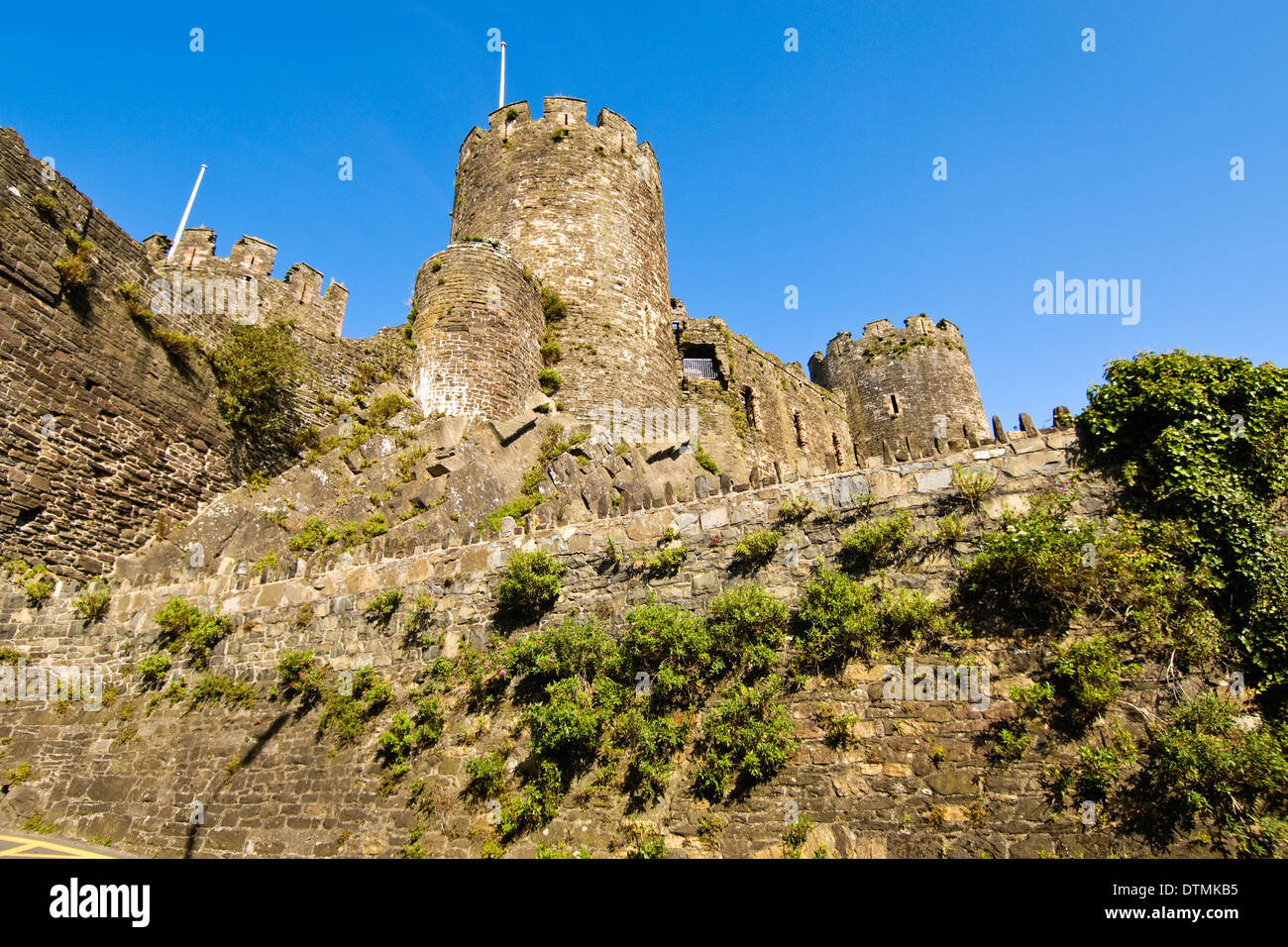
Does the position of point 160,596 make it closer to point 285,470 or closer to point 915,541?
point 285,470

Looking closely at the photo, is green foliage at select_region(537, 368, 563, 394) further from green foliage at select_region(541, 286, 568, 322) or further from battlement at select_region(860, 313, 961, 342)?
battlement at select_region(860, 313, 961, 342)

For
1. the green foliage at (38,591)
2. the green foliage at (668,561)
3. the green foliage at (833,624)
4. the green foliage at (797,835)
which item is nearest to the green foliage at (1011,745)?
the green foliage at (833,624)

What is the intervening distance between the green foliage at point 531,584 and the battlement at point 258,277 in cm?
1223

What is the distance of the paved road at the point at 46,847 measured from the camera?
7.43m

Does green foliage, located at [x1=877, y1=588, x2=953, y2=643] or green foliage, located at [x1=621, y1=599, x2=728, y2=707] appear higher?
green foliage, located at [x1=877, y1=588, x2=953, y2=643]

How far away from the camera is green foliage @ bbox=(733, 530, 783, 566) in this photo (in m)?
7.18

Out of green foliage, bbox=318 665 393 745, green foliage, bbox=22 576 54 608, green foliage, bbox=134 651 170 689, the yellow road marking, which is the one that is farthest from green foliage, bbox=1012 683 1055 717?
green foliage, bbox=22 576 54 608

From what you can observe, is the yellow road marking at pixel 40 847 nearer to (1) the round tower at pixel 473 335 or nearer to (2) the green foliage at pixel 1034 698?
(1) the round tower at pixel 473 335

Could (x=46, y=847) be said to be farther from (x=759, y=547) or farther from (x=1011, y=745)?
(x=1011, y=745)

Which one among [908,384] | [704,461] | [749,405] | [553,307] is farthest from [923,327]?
[553,307]

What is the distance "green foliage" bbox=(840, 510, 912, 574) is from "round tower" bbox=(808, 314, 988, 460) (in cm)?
2210

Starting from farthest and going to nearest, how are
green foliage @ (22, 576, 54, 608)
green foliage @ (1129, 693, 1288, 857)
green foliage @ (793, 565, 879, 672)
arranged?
green foliage @ (22, 576, 54, 608) < green foliage @ (793, 565, 879, 672) < green foliage @ (1129, 693, 1288, 857)

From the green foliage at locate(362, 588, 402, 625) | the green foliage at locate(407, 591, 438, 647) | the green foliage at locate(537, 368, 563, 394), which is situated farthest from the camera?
the green foliage at locate(537, 368, 563, 394)

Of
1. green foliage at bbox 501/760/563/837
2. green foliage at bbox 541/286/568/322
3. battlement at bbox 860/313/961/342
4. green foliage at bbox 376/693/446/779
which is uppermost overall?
battlement at bbox 860/313/961/342
